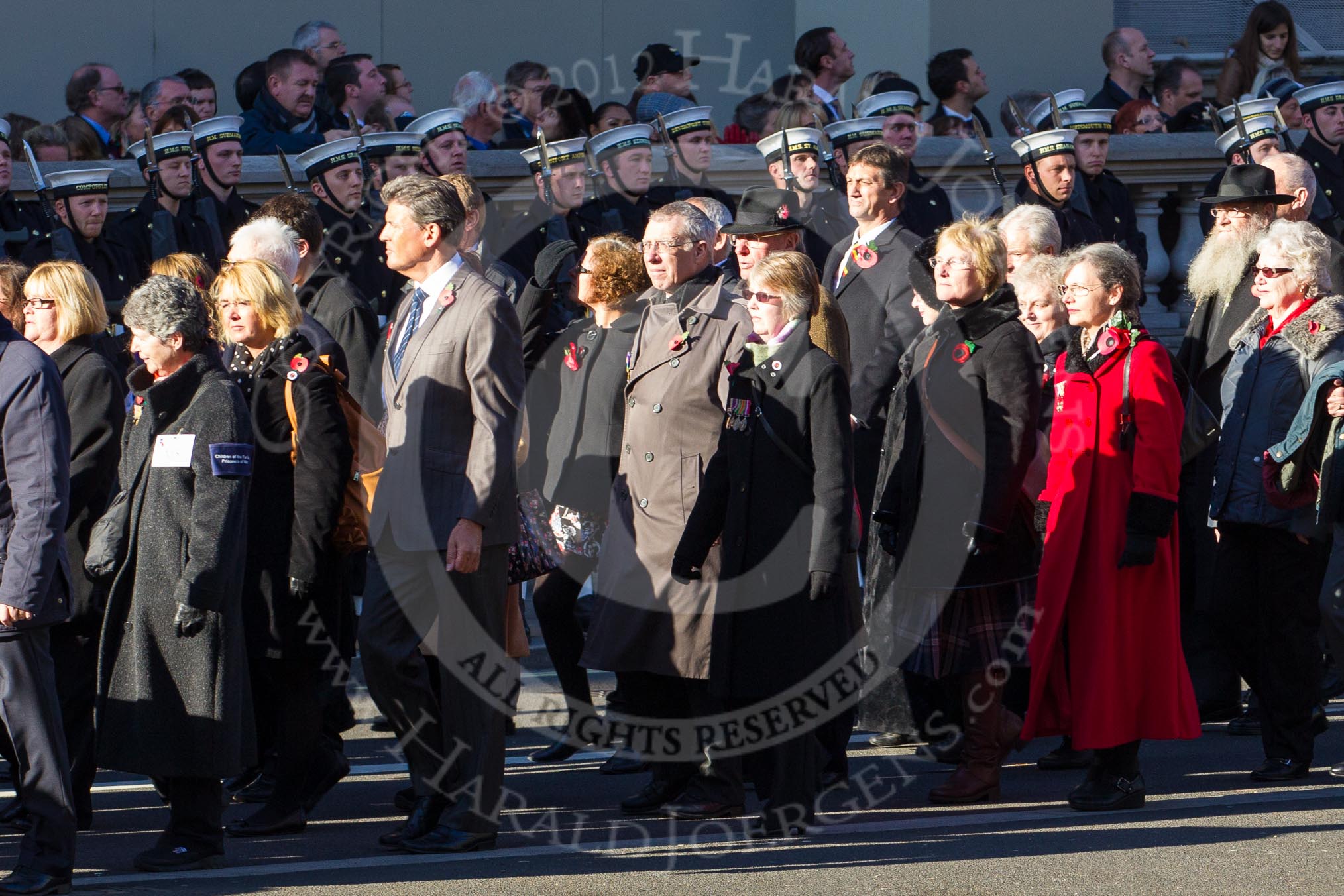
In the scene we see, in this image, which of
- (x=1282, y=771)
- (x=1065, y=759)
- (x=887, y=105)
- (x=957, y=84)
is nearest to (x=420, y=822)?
(x=1065, y=759)

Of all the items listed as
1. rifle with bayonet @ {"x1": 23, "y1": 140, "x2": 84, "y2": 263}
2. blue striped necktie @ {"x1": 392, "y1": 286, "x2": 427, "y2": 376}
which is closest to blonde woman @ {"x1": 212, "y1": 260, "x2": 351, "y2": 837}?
blue striped necktie @ {"x1": 392, "y1": 286, "x2": 427, "y2": 376}

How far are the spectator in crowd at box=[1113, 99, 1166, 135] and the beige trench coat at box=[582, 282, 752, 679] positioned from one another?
19.5 feet

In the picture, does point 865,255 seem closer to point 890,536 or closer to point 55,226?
point 890,536

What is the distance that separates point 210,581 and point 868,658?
2707mm

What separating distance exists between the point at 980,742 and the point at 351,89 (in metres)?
5.99

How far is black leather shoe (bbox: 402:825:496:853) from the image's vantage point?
6.38 m

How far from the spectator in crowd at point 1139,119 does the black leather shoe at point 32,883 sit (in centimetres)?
811

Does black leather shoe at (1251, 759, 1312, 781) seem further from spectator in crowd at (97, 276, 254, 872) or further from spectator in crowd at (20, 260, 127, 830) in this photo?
spectator in crowd at (20, 260, 127, 830)

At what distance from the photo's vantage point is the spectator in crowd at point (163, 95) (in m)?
11.2

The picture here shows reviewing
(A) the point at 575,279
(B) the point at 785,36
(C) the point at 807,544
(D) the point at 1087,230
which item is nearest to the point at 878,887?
(C) the point at 807,544

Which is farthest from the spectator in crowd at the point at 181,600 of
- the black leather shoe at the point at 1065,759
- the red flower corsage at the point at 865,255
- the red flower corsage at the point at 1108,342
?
the red flower corsage at the point at 865,255

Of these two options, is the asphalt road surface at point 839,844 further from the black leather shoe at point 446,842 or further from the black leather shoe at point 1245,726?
the black leather shoe at point 1245,726

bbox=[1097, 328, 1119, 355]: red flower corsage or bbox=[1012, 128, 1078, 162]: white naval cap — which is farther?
bbox=[1012, 128, 1078, 162]: white naval cap

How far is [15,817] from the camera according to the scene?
679 centimetres
